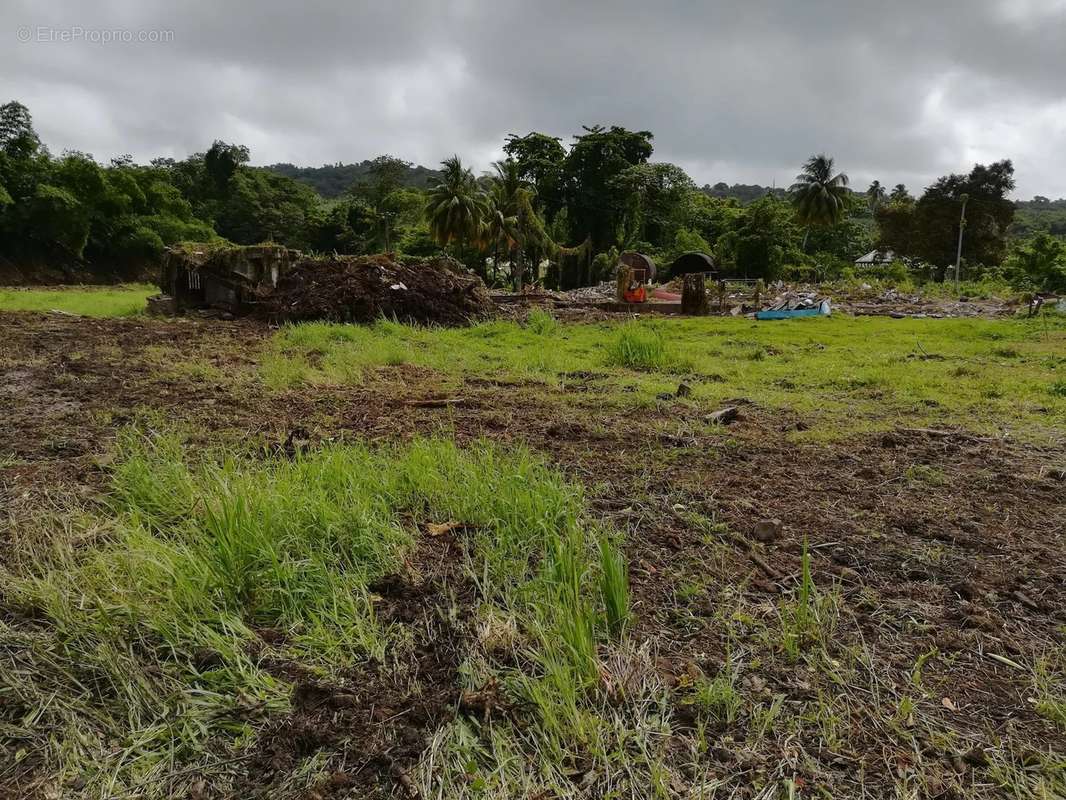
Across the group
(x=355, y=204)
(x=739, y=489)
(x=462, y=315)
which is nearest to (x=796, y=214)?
(x=355, y=204)

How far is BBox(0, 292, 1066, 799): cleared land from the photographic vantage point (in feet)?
5.27

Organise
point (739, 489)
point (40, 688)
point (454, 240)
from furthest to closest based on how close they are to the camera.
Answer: point (454, 240), point (739, 489), point (40, 688)

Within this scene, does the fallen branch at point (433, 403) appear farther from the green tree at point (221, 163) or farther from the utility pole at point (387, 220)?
the green tree at point (221, 163)

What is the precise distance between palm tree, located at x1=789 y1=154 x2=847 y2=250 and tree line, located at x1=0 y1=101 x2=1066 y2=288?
105 mm

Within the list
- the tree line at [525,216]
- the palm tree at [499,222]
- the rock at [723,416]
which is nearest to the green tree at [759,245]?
the tree line at [525,216]

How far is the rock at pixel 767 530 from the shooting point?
2.74 metres

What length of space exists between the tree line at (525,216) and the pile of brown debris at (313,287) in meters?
20.3

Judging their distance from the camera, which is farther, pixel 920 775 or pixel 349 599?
pixel 349 599

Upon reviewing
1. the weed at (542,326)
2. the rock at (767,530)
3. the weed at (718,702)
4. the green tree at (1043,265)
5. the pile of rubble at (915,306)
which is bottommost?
the weed at (718,702)

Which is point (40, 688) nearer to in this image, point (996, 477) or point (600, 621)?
point (600, 621)

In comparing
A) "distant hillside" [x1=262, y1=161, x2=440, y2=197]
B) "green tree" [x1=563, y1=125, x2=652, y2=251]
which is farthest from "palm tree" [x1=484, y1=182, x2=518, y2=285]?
"distant hillside" [x1=262, y1=161, x2=440, y2=197]

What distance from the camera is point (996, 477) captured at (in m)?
3.57

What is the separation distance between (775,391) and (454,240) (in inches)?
1284

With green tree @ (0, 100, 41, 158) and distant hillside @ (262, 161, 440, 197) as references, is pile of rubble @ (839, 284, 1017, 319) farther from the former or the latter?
distant hillside @ (262, 161, 440, 197)
